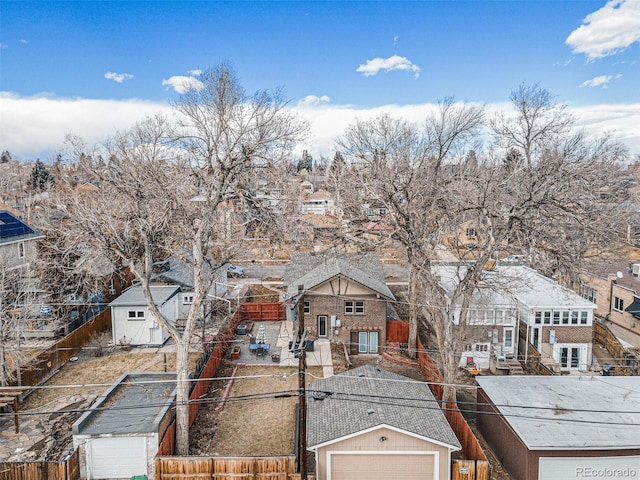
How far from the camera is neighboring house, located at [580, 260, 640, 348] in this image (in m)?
28.5

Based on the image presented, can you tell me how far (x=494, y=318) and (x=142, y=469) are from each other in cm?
1828

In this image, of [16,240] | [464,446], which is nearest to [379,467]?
[464,446]

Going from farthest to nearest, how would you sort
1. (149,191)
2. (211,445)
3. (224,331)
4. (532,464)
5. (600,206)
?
(224,331), (600,206), (149,191), (211,445), (532,464)

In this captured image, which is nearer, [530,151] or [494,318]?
[494,318]

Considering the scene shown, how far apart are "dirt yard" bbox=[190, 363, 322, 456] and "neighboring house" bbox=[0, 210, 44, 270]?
66.3 ft

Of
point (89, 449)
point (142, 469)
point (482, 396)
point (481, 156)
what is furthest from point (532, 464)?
point (481, 156)

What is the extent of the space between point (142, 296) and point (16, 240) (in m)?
13.4

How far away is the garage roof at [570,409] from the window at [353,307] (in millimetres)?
9601

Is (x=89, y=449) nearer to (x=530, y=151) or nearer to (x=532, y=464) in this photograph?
(x=532, y=464)

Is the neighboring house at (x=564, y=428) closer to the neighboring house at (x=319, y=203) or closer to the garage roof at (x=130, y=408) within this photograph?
the garage roof at (x=130, y=408)

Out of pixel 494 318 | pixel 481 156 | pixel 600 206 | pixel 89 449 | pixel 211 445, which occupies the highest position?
pixel 481 156

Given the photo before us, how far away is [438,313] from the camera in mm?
19188

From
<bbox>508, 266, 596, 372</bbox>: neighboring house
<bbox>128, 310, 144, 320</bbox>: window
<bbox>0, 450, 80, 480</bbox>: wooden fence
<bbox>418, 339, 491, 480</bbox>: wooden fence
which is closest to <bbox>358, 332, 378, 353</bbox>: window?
<bbox>418, 339, 491, 480</bbox>: wooden fence

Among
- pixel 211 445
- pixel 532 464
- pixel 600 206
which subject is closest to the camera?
pixel 532 464
